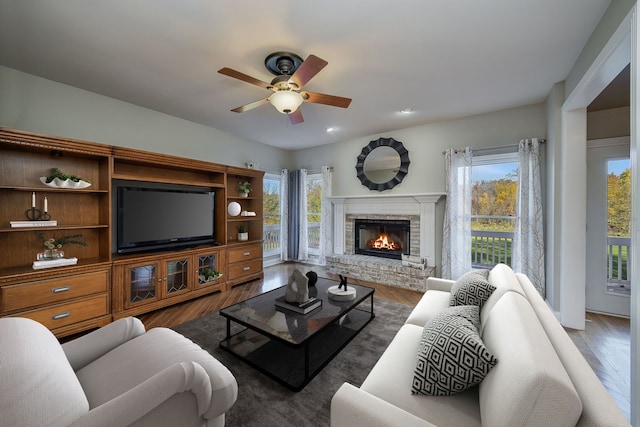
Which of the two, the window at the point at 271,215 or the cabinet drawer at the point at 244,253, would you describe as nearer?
the cabinet drawer at the point at 244,253

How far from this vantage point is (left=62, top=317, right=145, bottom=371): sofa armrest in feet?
4.36

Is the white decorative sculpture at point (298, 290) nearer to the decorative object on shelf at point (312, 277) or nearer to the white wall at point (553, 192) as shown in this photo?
the decorative object on shelf at point (312, 277)

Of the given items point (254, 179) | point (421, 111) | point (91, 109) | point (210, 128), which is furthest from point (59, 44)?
point (421, 111)

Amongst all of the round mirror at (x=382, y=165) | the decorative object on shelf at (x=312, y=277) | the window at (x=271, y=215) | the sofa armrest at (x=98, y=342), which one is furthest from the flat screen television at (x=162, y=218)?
the round mirror at (x=382, y=165)

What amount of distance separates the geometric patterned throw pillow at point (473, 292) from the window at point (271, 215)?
421 cm

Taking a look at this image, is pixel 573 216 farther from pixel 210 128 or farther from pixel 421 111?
pixel 210 128

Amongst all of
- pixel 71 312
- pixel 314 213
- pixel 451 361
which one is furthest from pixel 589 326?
pixel 71 312

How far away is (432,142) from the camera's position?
13.3 feet

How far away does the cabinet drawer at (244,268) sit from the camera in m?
3.96

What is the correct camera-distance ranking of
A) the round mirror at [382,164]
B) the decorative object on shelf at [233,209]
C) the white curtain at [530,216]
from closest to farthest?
the white curtain at [530,216] < the decorative object on shelf at [233,209] < the round mirror at [382,164]

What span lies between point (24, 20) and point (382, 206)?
4467 mm

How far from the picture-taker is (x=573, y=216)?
8.52ft

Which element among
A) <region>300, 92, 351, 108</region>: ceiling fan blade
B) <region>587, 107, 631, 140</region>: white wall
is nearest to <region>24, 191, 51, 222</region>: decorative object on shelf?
<region>300, 92, 351, 108</region>: ceiling fan blade

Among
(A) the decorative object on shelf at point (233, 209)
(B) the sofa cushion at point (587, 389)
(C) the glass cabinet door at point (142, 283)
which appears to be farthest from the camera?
(A) the decorative object on shelf at point (233, 209)
